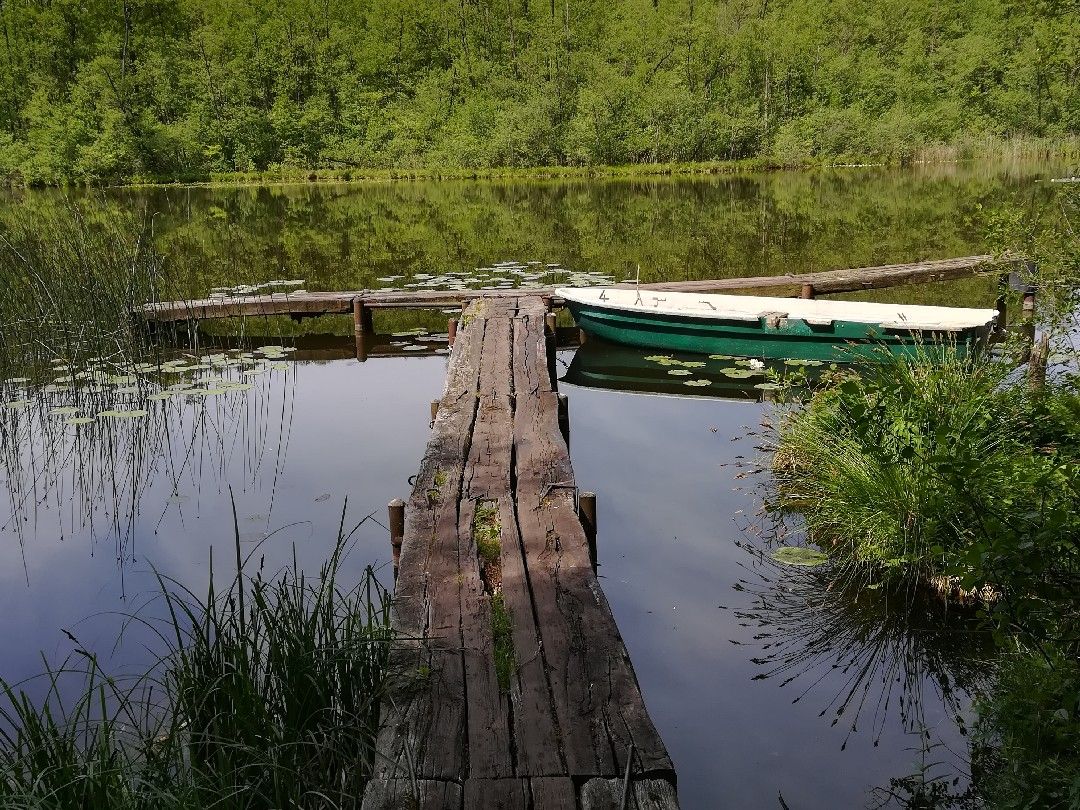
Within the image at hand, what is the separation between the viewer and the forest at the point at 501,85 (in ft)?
139

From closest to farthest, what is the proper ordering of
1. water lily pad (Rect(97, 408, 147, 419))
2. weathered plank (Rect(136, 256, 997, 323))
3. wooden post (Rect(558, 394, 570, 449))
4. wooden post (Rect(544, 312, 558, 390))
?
wooden post (Rect(558, 394, 570, 449)) → water lily pad (Rect(97, 408, 147, 419)) → wooden post (Rect(544, 312, 558, 390)) → weathered plank (Rect(136, 256, 997, 323))

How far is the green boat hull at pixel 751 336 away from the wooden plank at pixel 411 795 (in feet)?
22.7

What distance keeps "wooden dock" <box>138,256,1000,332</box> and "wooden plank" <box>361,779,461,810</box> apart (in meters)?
8.62

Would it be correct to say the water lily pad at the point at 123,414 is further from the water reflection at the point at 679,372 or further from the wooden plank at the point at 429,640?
the water reflection at the point at 679,372

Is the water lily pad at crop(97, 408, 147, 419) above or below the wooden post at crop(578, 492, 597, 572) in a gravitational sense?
above

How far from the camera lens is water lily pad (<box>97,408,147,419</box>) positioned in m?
6.97

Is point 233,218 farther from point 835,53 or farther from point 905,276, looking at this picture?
point 835,53

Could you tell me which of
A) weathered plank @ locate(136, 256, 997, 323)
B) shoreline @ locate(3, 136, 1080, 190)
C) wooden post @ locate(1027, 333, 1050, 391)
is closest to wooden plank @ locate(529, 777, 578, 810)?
wooden post @ locate(1027, 333, 1050, 391)

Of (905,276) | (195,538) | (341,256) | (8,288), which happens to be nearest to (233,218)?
(341,256)

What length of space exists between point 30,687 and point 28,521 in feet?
6.95

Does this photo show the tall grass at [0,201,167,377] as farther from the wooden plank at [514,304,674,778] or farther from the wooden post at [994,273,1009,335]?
the wooden post at [994,273,1009,335]

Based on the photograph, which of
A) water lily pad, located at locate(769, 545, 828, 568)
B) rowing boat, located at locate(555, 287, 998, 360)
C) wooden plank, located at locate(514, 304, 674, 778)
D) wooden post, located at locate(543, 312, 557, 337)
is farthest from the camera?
wooden post, located at locate(543, 312, 557, 337)

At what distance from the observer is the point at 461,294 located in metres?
11.3

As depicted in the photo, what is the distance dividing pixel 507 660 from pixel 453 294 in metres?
8.59
